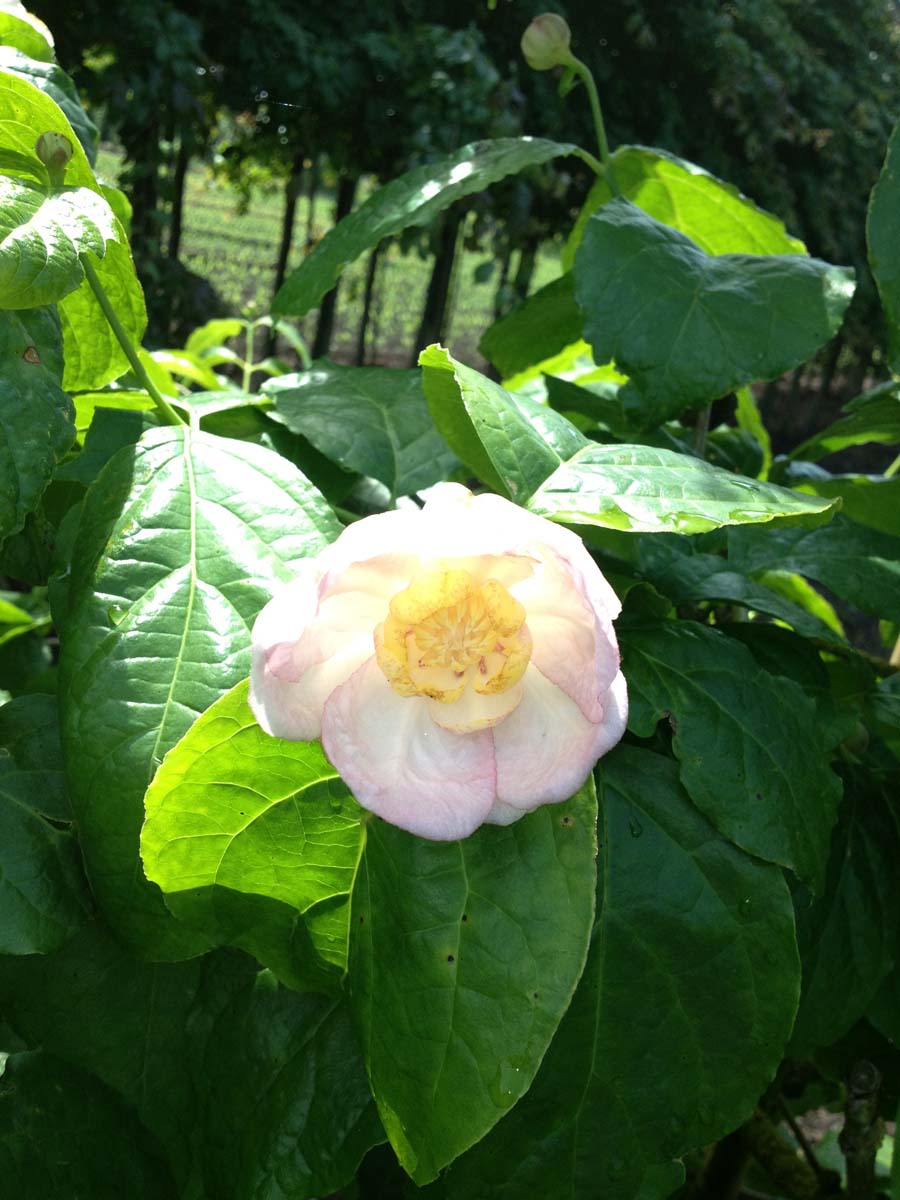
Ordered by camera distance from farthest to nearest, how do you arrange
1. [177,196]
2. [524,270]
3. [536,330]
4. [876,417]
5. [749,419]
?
[524,270], [177,196], [749,419], [536,330], [876,417]

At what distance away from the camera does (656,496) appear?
1.73 feet

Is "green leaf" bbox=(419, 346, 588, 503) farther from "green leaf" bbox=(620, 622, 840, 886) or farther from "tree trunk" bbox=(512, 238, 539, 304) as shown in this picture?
"tree trunk" bbox=(512, 238, 539, 304)

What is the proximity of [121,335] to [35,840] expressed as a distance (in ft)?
0.86

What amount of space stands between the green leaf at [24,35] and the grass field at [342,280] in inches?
181

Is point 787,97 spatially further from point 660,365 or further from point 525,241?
point 660,365

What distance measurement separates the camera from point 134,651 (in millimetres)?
526

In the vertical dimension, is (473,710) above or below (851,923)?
above

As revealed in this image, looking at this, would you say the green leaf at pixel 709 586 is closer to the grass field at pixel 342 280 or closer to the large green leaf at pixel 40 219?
the large green leaf at pixel 40 219

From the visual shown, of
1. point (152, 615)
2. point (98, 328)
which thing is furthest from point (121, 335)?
point (152, 615)

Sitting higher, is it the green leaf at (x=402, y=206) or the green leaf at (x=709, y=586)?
the green leaf at (x=402, y=206)

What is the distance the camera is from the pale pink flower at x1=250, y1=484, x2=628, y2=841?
0.45m

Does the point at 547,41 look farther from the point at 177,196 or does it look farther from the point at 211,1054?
the point at 177,196

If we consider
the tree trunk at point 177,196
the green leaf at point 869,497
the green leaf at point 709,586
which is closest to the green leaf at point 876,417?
the green leaf at point 869,497

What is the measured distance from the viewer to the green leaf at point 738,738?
22.3 inches
